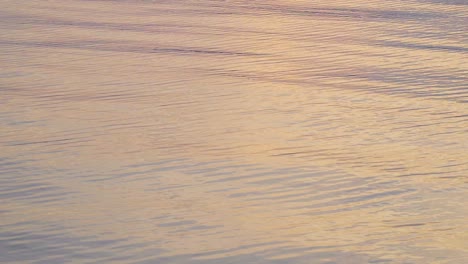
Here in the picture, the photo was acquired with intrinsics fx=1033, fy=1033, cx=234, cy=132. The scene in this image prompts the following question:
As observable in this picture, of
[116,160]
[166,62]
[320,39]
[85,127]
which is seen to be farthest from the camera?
[320,39]

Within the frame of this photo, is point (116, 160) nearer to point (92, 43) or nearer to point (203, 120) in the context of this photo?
point (203, 120)

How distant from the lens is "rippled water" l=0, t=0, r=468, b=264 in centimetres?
361

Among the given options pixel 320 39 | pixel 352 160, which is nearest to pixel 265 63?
pixel 320 39

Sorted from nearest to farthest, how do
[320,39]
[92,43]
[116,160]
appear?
[116,160], [92,43], [320,39]

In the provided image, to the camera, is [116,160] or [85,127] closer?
[116,160]

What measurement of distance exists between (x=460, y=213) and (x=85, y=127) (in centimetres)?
200

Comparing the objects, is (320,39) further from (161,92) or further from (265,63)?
(161,92)

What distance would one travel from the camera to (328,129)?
5188 mm

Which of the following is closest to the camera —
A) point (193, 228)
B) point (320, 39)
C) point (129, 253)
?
point (129, 253)

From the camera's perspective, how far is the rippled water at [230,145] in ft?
11.8

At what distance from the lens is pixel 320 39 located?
8148mm

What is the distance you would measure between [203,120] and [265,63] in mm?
1793

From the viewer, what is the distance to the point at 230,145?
191 inches

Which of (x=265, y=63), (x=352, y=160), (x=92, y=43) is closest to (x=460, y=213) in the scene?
(x=352, y=160)
